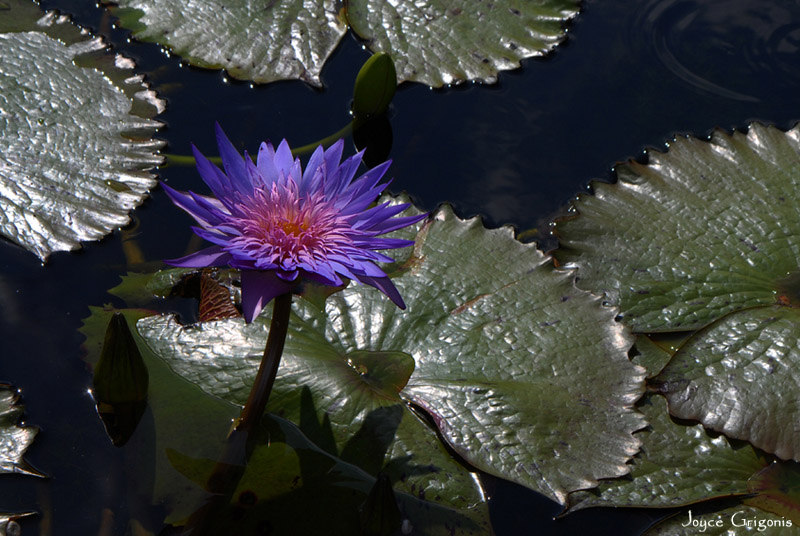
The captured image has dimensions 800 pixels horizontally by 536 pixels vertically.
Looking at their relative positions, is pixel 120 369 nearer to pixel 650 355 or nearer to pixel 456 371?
pixel 456 371

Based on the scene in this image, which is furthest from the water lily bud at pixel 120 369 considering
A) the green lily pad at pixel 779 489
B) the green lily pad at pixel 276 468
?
the green lily pad at pixel 779 489

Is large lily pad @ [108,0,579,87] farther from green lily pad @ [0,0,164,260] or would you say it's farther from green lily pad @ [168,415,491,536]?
green lily pad @ [168,415,491,536]

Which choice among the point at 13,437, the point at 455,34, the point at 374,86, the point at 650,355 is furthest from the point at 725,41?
the point at 13,437

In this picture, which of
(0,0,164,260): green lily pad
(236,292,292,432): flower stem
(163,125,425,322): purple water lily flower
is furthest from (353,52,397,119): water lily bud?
(236,292,292,432): flower stem

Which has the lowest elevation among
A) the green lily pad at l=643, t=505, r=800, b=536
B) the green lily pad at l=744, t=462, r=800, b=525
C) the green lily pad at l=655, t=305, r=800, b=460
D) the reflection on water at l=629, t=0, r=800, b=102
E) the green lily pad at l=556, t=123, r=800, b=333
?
the green lily pad at l=643, t=505, r=800, b=536

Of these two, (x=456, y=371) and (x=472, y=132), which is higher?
(x=472, y=132)

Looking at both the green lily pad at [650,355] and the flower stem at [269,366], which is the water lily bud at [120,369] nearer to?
the flower stem at [269,366]
